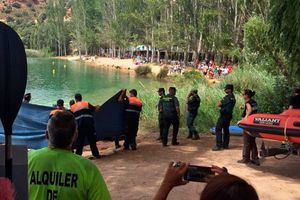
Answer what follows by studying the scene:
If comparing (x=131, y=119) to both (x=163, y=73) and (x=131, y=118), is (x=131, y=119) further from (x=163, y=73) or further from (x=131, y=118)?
(x=163, y=73)

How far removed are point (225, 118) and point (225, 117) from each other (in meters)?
0.02

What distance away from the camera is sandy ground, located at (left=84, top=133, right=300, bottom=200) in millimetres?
7238

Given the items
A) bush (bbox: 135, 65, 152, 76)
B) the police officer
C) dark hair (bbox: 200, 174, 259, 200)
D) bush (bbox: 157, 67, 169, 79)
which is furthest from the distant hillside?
dark hair (bbox: 200, 174, 259, 200)

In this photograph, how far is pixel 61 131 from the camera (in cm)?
287

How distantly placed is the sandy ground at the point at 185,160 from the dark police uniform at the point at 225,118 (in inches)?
10.0

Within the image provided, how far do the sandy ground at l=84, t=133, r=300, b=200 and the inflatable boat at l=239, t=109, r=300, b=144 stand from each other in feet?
2.38

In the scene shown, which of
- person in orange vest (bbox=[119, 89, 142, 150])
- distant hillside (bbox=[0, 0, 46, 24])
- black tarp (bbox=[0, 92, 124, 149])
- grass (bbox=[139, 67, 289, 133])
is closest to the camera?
black tarp (bbox=[0, 92, 124, 149])

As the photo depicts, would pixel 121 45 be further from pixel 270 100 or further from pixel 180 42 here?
pixel 270 100

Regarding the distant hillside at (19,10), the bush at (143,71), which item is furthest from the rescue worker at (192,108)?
the distant hillside at (19,10)

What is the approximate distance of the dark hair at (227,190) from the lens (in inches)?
63.2

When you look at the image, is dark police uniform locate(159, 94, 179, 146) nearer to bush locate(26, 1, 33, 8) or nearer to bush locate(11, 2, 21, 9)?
bush locate(11, 2, 21, 9)

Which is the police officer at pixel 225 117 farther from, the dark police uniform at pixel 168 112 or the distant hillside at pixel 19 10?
the distant hillside at pixel 19 10

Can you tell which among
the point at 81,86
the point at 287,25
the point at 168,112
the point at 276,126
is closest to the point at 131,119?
the point at 168,112

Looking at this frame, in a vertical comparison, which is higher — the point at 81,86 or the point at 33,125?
the point at 33,125
